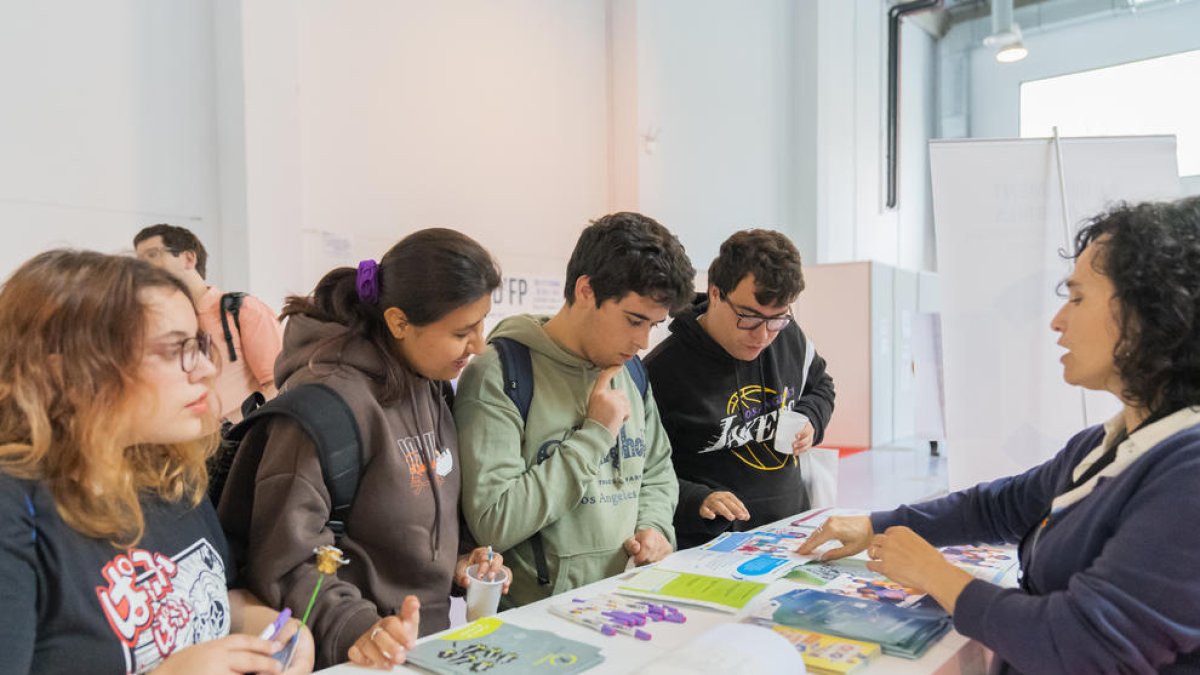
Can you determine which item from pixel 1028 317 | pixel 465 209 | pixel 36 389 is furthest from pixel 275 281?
pixel 1028 317

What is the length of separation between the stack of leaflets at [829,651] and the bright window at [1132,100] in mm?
7776

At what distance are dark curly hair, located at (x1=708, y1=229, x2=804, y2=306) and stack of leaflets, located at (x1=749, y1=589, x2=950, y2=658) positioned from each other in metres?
0.85

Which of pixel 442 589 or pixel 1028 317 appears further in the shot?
pixel 1028 317

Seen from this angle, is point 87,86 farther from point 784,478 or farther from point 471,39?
point 784,478

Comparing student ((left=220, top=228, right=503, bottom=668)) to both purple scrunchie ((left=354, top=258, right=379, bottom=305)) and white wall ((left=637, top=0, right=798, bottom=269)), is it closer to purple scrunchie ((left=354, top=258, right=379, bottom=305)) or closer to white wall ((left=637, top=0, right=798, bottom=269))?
purple scrunchie ((left=354, top=258, right=379, bottom=305))

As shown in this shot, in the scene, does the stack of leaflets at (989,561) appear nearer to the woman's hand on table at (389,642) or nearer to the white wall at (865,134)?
the woman's hand on table at (389,642)

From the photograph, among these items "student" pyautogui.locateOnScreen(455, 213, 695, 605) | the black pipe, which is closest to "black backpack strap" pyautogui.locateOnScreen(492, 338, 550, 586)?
"student" pyautogui.locateOnScreen(455, 213, 695, 605)

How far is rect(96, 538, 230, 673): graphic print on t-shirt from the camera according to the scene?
3.22 feet

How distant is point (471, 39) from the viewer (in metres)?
4.11

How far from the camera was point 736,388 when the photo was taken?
2.17 meters

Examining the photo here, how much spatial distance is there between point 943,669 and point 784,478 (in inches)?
42.1

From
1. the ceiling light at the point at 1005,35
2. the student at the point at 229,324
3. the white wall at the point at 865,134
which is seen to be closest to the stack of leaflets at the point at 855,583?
the student at the point at 229,324

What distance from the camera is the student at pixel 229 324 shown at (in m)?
2.63

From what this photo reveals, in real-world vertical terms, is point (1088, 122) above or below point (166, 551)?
above
